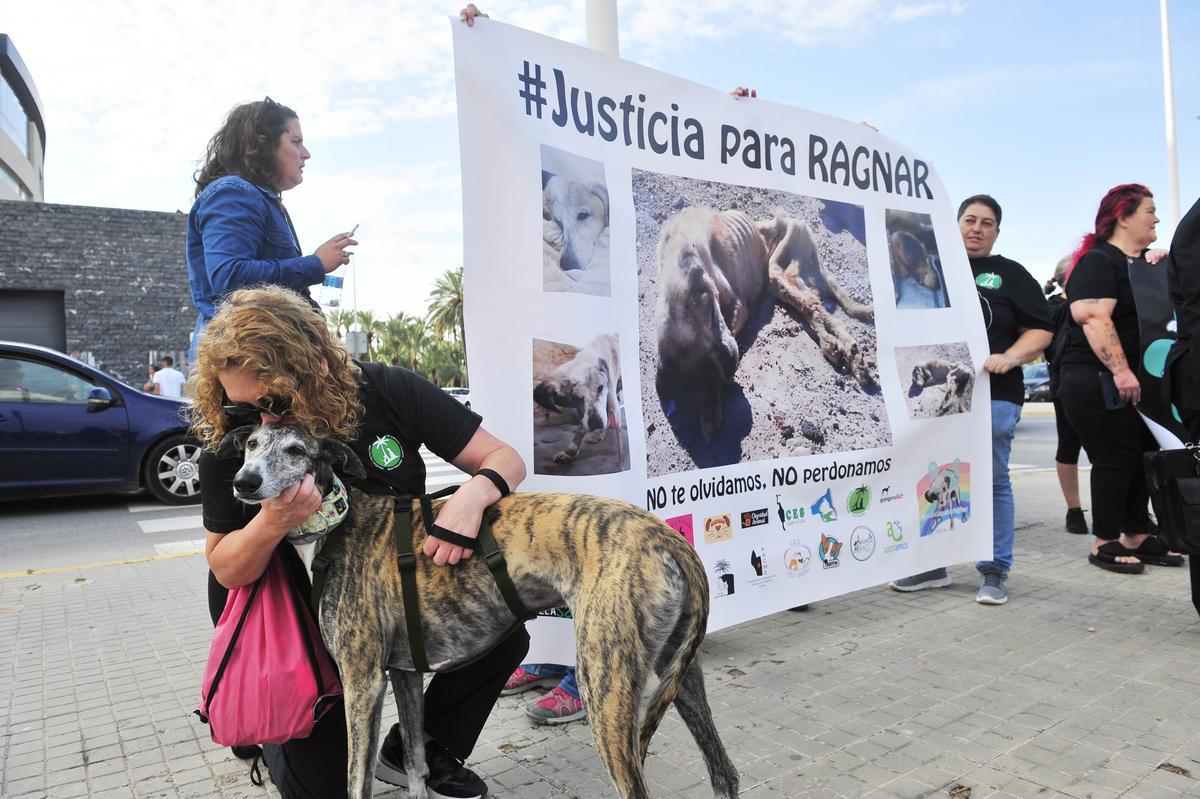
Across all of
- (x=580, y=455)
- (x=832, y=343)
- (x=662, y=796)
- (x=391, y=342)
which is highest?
(x=391, y=342)

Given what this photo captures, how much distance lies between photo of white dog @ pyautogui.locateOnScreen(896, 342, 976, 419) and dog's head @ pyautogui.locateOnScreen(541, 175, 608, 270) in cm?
212

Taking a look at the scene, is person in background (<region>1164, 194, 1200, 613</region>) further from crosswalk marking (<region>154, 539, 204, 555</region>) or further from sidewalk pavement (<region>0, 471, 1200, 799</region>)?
crosswalk marking (<region>154, 539, 204, 555</region>)

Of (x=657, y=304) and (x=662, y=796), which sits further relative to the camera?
(x=657, y=304)

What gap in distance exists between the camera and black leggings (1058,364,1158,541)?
530cm

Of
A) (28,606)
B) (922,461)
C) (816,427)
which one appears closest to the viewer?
(816,427)

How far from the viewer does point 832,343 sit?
4266mm

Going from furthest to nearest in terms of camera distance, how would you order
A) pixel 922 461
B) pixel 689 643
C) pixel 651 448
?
pixel 922 461 < pixel 651 448 < pixel 689 643

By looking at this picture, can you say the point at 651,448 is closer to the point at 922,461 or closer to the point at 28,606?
the point at 922,461

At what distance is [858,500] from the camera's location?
4.30m

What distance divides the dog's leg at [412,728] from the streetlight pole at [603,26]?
309 centimetres

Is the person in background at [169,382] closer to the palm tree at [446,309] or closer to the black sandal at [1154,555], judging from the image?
the black sandal at [1154,555]

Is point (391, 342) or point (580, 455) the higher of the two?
point (391, 342)

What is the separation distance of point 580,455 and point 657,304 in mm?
802

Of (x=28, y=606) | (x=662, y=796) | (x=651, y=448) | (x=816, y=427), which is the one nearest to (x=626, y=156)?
(x=651, y=448)
